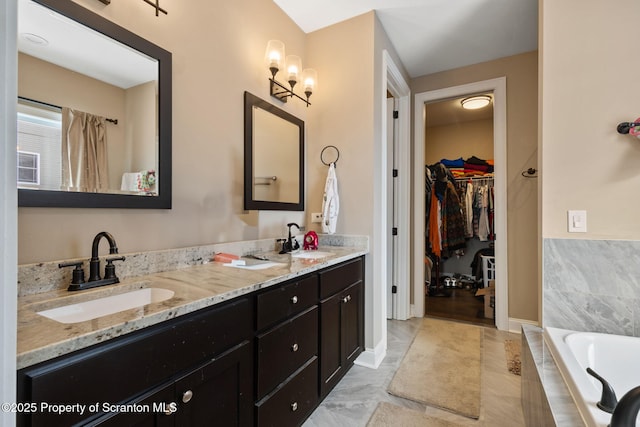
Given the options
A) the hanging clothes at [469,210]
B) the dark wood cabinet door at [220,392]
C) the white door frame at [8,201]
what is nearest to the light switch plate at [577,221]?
the dark wood cabinet door at [220,392]

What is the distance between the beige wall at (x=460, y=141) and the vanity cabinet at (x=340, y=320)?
3.51 metres

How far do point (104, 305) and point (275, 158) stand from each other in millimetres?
1447

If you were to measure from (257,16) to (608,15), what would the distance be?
2.16 m

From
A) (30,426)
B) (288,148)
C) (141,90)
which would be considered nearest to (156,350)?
(30,426)

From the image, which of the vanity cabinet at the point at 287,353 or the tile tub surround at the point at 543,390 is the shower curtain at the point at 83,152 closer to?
the vanity cabinet at the point at 287,353

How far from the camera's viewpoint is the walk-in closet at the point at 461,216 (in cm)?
403

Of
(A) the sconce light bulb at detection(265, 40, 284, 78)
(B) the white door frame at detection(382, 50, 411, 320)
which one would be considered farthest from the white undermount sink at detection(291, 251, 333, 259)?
(B) the white door frame at detection(382, 50, 411, 320)

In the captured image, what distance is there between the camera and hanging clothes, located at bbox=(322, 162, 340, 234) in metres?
2.35

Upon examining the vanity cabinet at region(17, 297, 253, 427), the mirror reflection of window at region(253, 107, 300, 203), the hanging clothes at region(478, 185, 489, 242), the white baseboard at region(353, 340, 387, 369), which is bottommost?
the white baseboard at region(353, 340, 387, 369)

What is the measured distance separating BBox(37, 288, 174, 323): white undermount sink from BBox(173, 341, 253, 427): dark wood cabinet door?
1.01 feet

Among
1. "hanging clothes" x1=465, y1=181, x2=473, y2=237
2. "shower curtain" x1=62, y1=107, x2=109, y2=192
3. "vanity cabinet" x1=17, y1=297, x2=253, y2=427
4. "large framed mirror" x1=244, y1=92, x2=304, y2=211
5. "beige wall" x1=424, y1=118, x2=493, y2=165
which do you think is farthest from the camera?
"beige wall" x1=424, y1=118, x2=493, y2=165

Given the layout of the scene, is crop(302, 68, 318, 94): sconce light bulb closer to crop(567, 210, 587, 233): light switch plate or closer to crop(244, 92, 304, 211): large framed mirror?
crop(244, 92, 304, 211): large framed mirror

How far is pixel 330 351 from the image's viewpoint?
1813mm

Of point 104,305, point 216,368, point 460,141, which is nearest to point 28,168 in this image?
point 104,305
